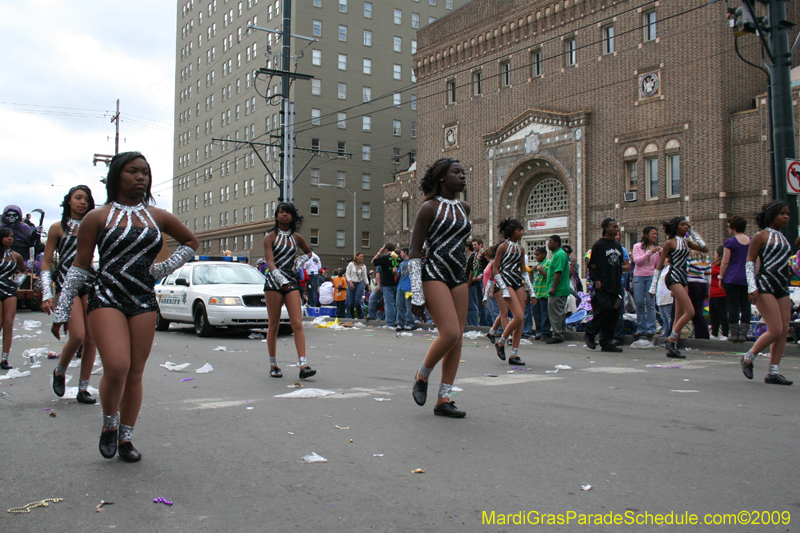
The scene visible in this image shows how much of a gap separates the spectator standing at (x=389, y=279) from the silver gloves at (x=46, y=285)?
10.4 metres

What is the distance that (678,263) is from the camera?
980 cm

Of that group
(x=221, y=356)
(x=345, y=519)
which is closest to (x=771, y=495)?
(x=345, y=519)

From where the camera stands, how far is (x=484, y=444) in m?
4.38

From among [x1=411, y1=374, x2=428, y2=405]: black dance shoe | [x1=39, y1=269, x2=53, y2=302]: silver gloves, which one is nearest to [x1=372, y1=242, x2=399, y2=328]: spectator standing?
[x1=39, y1=269, x2=53, y2=302]: silver gloves

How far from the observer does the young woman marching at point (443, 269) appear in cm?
518

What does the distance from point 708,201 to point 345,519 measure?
29.1m

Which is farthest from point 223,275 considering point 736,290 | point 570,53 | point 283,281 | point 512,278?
point 570,53

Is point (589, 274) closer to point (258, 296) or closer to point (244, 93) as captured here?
point (258, 296)

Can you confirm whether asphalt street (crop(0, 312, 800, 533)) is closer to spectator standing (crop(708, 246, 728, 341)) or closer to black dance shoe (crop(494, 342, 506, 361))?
black dance shoe (crop(494, 342, 506, 361))

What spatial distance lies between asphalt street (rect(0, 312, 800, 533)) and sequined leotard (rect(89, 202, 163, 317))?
0.95 m

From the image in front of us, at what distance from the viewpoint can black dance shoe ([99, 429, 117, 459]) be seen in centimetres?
395

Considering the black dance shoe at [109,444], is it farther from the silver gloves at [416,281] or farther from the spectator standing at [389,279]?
the spectator standing at [389,279]

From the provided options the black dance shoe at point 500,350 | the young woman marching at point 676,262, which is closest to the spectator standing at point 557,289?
the young woman marching at point 676,262

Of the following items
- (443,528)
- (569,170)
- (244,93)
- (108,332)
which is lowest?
(443,528)
